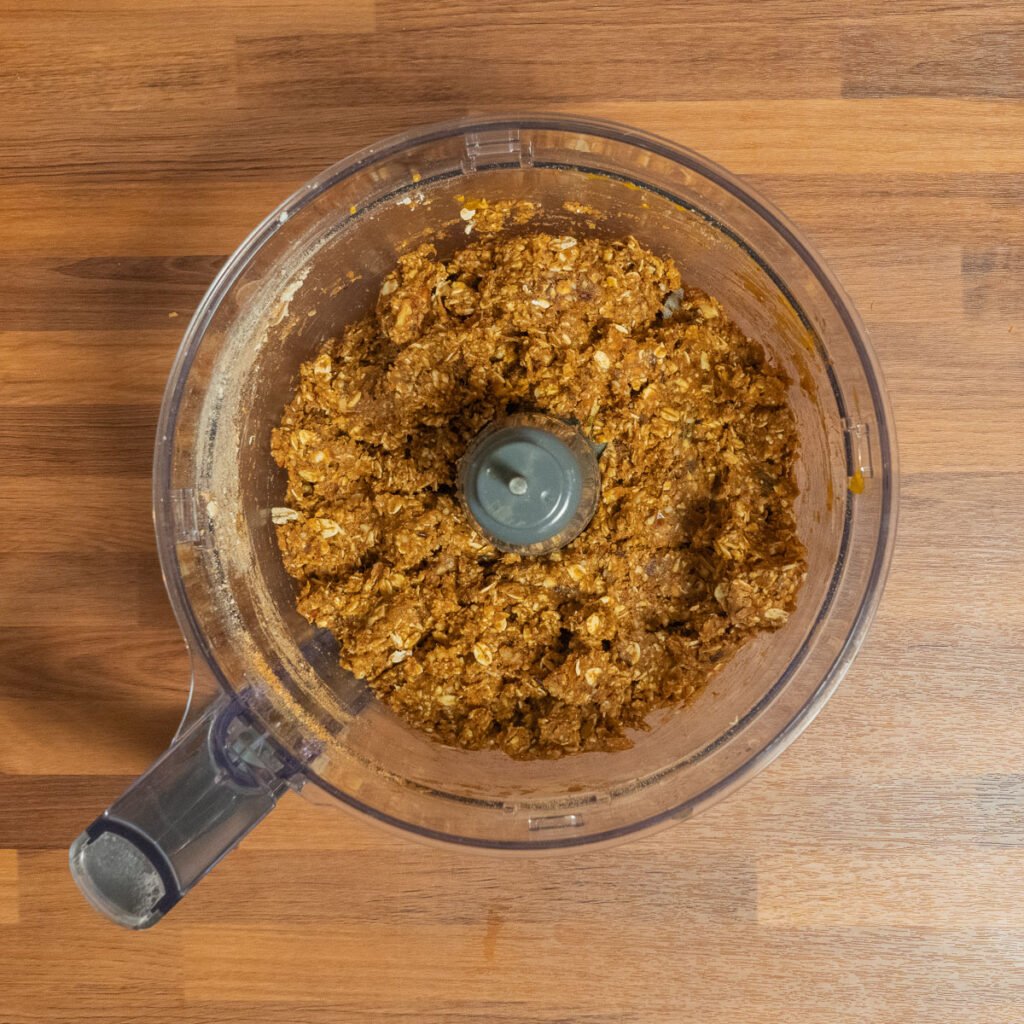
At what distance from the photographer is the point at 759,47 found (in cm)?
117

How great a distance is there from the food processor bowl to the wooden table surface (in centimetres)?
18

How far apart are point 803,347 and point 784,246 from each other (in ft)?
0.36

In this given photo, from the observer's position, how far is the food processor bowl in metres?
0.96

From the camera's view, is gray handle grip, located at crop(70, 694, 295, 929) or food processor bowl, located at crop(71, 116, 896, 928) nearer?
gray handle grip, located at crop(70, 694, 295, 929)

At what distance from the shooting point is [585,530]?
3.53 feet

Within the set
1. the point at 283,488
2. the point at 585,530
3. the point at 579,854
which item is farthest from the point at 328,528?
the point at 579,854

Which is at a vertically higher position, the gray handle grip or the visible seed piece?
the visible seed piece

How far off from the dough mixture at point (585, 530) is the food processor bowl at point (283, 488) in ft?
0.11

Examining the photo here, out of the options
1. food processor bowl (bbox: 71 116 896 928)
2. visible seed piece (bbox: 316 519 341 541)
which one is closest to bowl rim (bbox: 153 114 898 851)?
food processor bowl (bbox: 71 116 896 928)

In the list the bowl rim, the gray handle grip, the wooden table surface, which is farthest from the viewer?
the wooden table surface

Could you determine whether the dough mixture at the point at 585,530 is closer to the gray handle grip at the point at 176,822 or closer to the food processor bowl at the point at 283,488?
the food processor bowl at the point at 283,488

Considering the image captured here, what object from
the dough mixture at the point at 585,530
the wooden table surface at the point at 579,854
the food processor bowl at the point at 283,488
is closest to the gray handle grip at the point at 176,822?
the food processor bowl at the point at 283,488

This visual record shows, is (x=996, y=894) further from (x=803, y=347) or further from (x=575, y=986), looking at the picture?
(x=803, y=347)

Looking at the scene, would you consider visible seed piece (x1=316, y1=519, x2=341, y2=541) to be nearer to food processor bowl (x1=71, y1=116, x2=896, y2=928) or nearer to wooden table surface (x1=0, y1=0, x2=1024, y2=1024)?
food processor bowl (x1=71, y1=116, x2=896, y2=928)
